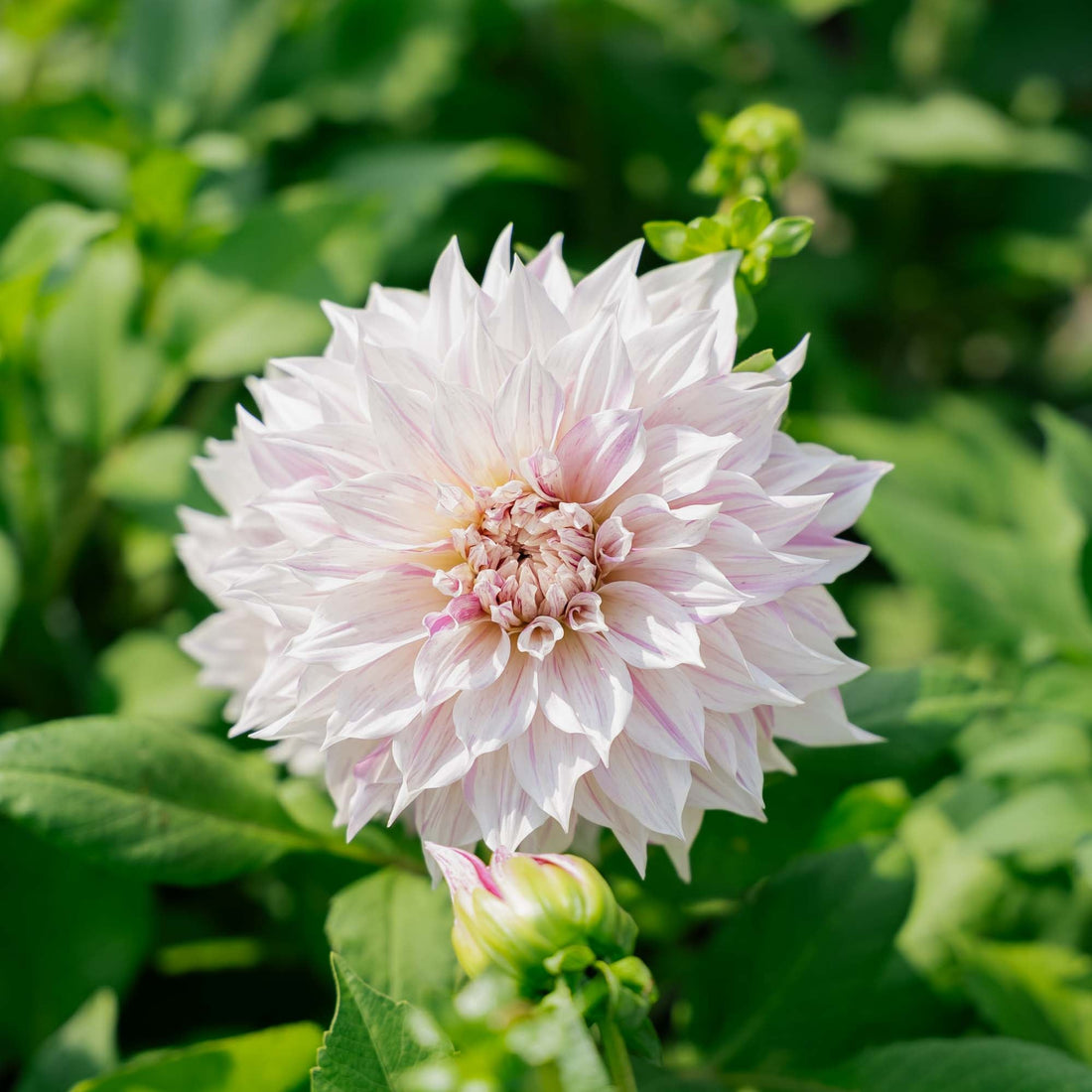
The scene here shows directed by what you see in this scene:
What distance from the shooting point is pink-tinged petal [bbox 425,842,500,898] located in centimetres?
61

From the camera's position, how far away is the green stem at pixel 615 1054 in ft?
1.96

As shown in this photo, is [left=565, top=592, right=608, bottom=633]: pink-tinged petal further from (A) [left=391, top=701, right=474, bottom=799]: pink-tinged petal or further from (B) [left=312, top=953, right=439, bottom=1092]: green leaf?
(B) [left=312, top=953, right=439, bottom=1092]: green leaf

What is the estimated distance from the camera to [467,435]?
0.71 metres

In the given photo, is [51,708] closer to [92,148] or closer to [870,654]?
[92,148]

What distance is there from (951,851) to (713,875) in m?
0.45

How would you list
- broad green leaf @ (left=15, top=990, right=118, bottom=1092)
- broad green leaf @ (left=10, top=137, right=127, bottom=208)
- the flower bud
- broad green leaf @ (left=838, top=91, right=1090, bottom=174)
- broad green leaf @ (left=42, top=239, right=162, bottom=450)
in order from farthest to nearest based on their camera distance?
broad green leaf @ (left=838, top=91, right=1090, bottom=174), broad green leaf @ (left=10, top=137, right=127, bottom=208), broad green leaf @ (left=42, top=239, right=162, bottom=450), broad green leaf @ (left=15, top=990, right=118, bottom=1092), the flower bud

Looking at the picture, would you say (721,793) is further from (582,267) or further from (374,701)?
(582,267)

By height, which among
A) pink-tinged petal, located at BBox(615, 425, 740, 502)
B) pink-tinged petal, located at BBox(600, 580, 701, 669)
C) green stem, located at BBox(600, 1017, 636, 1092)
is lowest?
green stem, located at BBox(600, 1017, 636, 1092)

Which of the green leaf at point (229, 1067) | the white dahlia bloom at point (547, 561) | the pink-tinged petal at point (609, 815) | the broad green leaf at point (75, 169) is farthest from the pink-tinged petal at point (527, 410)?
the broad green leaf at point (75, 169)

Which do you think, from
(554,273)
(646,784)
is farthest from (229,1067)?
(554,273)

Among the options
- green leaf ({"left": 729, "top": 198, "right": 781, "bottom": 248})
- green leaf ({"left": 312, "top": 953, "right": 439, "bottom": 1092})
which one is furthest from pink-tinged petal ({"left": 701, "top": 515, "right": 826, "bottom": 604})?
green leaf ({"left": 312, "top": 953, "right": 439, "bottom": 1092})

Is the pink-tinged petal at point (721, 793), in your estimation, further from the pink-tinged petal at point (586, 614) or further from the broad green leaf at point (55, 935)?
the broad green leaf at point (55, 935)

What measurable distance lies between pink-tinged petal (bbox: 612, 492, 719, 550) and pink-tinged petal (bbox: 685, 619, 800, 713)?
0.19 feet

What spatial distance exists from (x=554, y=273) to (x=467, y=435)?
0.14 metres
